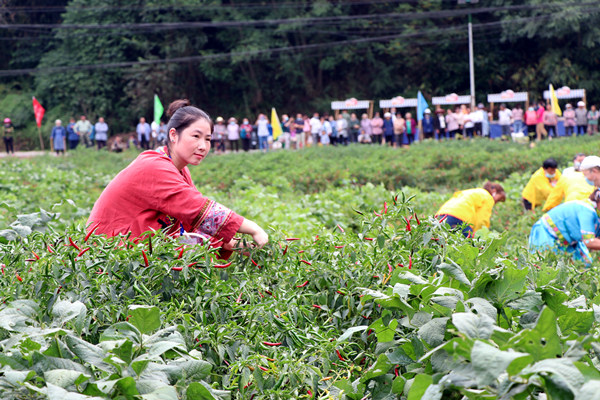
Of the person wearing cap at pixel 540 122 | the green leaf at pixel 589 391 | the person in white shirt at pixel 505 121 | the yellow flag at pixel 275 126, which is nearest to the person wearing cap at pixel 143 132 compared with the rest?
the yellow flag at pixel 275 126

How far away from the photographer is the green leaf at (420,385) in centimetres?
159

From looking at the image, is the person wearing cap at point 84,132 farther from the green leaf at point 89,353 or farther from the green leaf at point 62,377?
the green leaf at point 62,377

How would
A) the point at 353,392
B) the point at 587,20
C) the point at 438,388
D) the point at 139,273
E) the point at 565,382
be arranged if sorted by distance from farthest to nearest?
the point at 587,20 → the point at 139,273 → the point at 353,392 → the point at 438,388 → the point at 565,382

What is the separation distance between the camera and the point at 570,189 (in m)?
8.52

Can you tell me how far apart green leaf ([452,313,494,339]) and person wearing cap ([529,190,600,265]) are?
4.82 m

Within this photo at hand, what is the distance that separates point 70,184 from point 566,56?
1252 inches

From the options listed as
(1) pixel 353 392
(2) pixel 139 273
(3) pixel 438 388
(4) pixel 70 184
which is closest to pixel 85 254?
(2) pixel 139 273

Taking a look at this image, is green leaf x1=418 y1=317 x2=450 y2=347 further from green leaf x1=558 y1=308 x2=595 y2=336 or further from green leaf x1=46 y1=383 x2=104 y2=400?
green leaf x1=46 y1=383 x2=104 y2=400

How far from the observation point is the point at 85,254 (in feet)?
7.77

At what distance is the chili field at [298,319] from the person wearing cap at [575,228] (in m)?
3.01

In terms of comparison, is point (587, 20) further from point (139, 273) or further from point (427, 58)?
point (139, 273)

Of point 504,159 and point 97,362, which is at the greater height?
point 97,362

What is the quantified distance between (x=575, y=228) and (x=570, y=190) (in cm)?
243

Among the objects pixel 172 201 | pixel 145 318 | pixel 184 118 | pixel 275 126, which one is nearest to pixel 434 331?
pixel 145 318
